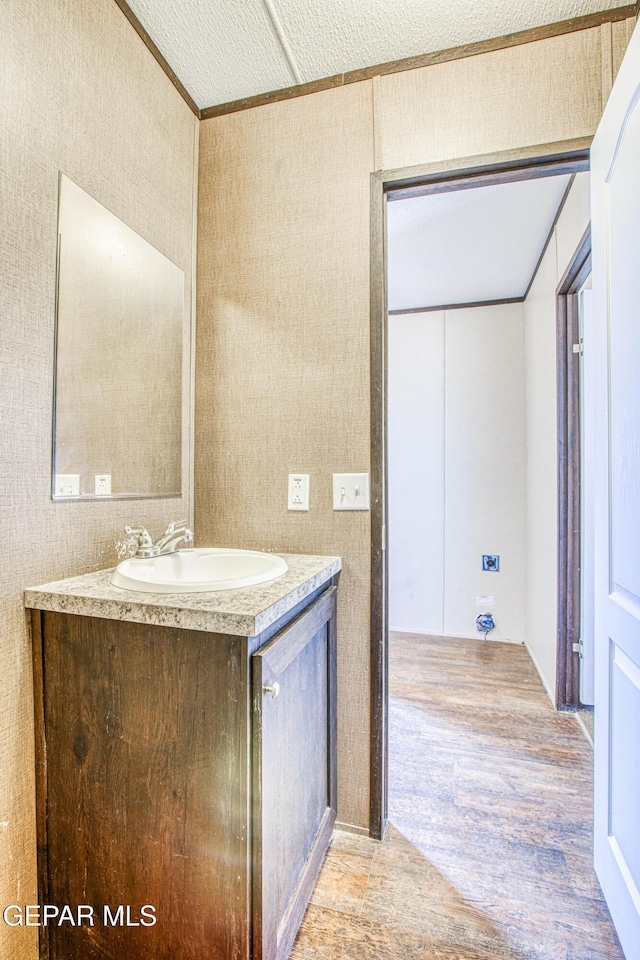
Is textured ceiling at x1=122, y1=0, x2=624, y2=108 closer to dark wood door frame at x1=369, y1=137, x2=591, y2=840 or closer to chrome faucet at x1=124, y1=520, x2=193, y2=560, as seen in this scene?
dark wood door frame at x1=369, y1=137, x2=591, y2=840

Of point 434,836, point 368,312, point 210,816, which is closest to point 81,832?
point 210,816

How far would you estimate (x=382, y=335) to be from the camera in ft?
5.10

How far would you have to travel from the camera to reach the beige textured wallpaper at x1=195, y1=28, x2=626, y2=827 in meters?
1.46

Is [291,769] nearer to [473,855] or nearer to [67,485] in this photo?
[473,855]

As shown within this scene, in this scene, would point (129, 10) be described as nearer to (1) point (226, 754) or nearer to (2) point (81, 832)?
(1) point (226, 754)

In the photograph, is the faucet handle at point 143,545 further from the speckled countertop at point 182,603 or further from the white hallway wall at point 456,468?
the white hallway wall at point 456,468

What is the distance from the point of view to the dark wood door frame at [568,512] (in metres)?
2.30

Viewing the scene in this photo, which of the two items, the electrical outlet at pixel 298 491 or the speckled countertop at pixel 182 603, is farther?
the electrical outlet at pixel 298 491

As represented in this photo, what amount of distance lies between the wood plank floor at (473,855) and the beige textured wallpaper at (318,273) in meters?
0.22

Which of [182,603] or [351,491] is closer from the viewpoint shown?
[182,603]

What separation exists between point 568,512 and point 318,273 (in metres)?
1.68

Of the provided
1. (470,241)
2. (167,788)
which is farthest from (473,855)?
(470,241)

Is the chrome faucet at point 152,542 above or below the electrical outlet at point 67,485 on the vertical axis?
below

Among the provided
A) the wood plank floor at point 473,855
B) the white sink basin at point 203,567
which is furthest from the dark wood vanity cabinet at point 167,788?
the wood plank floor at point 473,855
